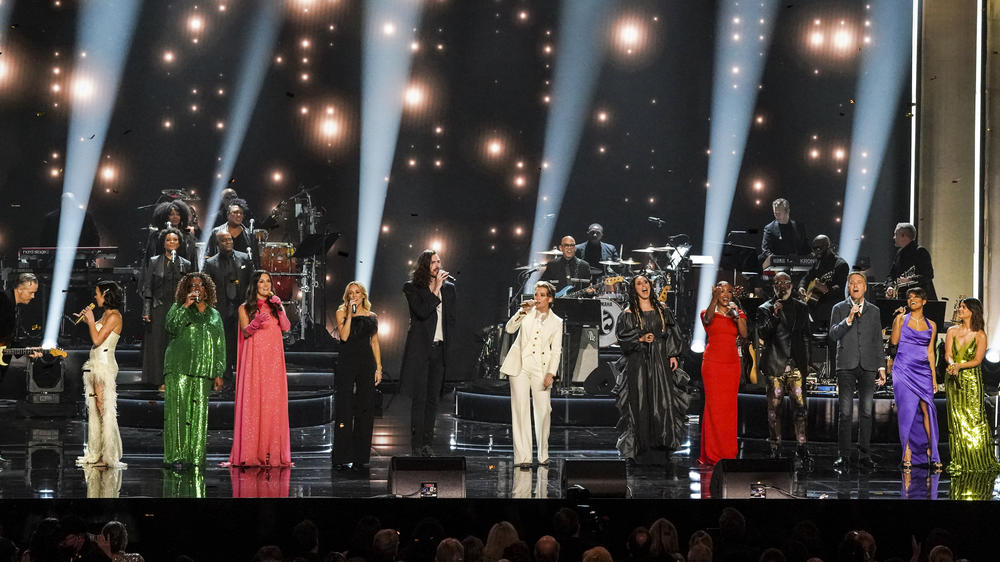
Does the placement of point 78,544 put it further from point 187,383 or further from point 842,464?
point 842,464

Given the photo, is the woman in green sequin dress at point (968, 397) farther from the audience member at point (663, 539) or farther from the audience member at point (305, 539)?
the audience member at point (305, 539)

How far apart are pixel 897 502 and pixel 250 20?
9621mm

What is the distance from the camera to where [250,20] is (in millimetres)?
13250

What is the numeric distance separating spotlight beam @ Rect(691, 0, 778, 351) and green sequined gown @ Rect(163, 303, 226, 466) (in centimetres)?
746

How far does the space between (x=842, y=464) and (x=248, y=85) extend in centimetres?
821

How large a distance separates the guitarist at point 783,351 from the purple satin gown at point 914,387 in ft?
2.48

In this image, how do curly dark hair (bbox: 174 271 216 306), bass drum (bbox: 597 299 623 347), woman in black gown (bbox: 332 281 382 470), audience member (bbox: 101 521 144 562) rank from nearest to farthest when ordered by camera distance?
audience member (bbox: 101 521 144 562) < curly dark hair (bbox: 174 271 216 306) < woman in black gown (bbox: 332 281 382 470) < bass drum (bbox: 597 299 623 347)

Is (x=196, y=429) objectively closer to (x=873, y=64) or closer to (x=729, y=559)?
(x=729, y=559)

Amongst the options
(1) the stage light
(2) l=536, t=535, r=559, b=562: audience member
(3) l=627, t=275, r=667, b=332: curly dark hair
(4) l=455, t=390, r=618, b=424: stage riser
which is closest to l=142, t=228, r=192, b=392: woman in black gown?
(4) l=455, t=390, r=618, b=424: stage riser

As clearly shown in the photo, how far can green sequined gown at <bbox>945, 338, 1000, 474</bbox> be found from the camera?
315 inches

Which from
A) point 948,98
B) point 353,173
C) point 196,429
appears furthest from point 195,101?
point 948,98

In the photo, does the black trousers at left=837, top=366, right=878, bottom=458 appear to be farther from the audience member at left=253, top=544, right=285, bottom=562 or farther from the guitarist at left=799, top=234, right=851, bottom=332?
the audience member at left=253, top=544, right=285, bottom=562

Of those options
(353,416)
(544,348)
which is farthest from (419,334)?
(544,348)

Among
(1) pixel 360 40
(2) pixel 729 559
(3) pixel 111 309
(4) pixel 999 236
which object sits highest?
(1) pixel 360 40
